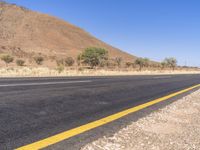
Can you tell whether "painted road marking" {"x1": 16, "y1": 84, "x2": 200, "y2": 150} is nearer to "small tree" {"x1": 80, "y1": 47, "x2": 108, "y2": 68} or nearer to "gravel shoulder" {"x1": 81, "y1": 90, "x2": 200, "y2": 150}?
"gravel shoulder" {"x1": 81, "y1": 90, "x2": 200, "y2": 150}

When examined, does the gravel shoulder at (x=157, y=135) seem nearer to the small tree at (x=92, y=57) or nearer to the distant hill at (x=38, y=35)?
the small tree at (x=92, y=57)

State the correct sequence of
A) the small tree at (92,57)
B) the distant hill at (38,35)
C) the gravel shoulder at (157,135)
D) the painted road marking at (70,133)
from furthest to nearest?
the distant hill at (38,35) → the small tree at (92,57) → the gravel shoulder at (157,135) → the painted road marking at (70,133)

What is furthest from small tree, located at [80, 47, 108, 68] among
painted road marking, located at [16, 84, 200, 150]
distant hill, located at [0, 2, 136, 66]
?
painted road marking, located at [16, 84, 200, 150]

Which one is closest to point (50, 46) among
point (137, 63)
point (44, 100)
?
point (137, 63)

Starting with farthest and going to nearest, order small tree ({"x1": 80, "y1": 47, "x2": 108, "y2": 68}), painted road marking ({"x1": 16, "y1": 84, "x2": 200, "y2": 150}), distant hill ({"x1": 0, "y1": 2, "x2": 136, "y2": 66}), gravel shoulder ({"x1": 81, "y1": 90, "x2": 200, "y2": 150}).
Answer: distant hill ({"x1": 0, "y1": 2, "x2": 136, "y2": 66}) → small tree ({"x1": 80, "y1": 47, "x2": 108, "y2": 68}) → gravel shoulder ({"x1": 81, "y1": 90, "x2": 200, "y2": 150}) → painted road marking ({"x1": 16, "y1": 84, "x2": 200, "y2": 150})

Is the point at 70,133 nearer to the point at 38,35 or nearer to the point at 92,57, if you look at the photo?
the point at 92,57

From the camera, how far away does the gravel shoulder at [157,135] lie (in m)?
4.04

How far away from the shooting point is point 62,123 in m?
5.28

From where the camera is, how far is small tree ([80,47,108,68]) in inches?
2419

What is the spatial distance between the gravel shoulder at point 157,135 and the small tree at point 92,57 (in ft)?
180

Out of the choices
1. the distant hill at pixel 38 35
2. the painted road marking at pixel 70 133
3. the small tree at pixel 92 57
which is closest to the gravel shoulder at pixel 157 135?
the painted road marking at pixel 70 133

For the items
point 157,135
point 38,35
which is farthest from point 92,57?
point 38,35

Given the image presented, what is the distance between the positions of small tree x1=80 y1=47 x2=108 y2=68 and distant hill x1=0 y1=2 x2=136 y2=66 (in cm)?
2317

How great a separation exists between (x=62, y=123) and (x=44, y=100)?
2.85 meters
